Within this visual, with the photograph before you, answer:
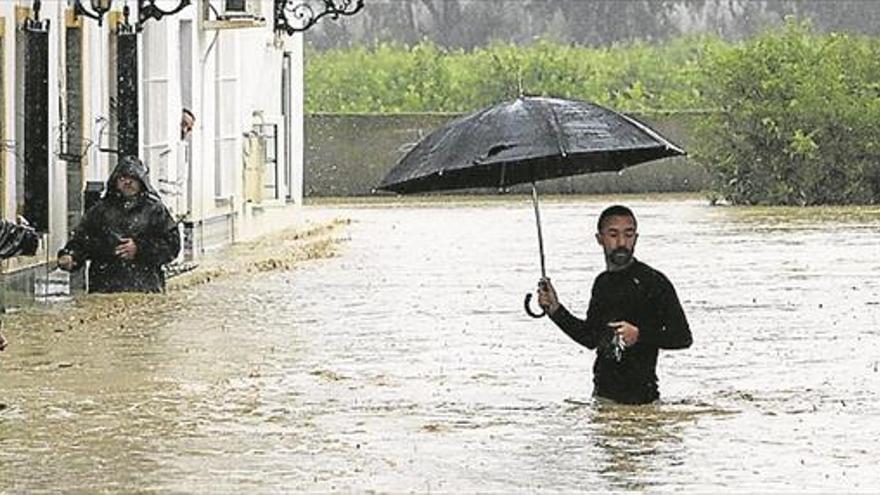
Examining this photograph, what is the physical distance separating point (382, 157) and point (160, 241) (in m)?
28.5

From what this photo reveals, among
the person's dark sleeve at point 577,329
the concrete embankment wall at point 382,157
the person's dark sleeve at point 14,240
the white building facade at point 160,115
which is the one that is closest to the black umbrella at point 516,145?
the person's dark sleeve at point 577,329

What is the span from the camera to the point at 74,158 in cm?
2488

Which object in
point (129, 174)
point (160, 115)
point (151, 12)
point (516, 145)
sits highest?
point (151, 12)

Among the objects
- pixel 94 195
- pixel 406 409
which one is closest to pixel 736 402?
pixel 406 409

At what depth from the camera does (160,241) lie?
22.1 metres

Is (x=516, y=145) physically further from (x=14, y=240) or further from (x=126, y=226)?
(x=126, y=226)

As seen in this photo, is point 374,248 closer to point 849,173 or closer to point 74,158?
point 74,158

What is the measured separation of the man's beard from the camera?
14.7m

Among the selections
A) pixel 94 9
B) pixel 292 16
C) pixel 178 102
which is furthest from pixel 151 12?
pixel 292 16

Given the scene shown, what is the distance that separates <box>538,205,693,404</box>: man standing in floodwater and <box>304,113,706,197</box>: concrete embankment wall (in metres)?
→ 34.4

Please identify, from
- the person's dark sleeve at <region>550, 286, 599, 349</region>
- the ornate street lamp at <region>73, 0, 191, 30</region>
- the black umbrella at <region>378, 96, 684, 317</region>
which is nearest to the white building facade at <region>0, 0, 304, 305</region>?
the ornate street lamp at <region>73, 0, 191, 30</region>

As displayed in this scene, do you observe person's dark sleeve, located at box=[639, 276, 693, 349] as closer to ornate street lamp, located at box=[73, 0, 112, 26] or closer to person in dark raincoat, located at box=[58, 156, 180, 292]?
person in dark raincoat, located at box=[58, 156, 180, 292]

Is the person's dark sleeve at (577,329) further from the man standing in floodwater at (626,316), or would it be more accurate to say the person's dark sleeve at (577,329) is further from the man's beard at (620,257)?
the man's beard at (620,257)

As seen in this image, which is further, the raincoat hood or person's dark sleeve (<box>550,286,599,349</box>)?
the raincoat hood
